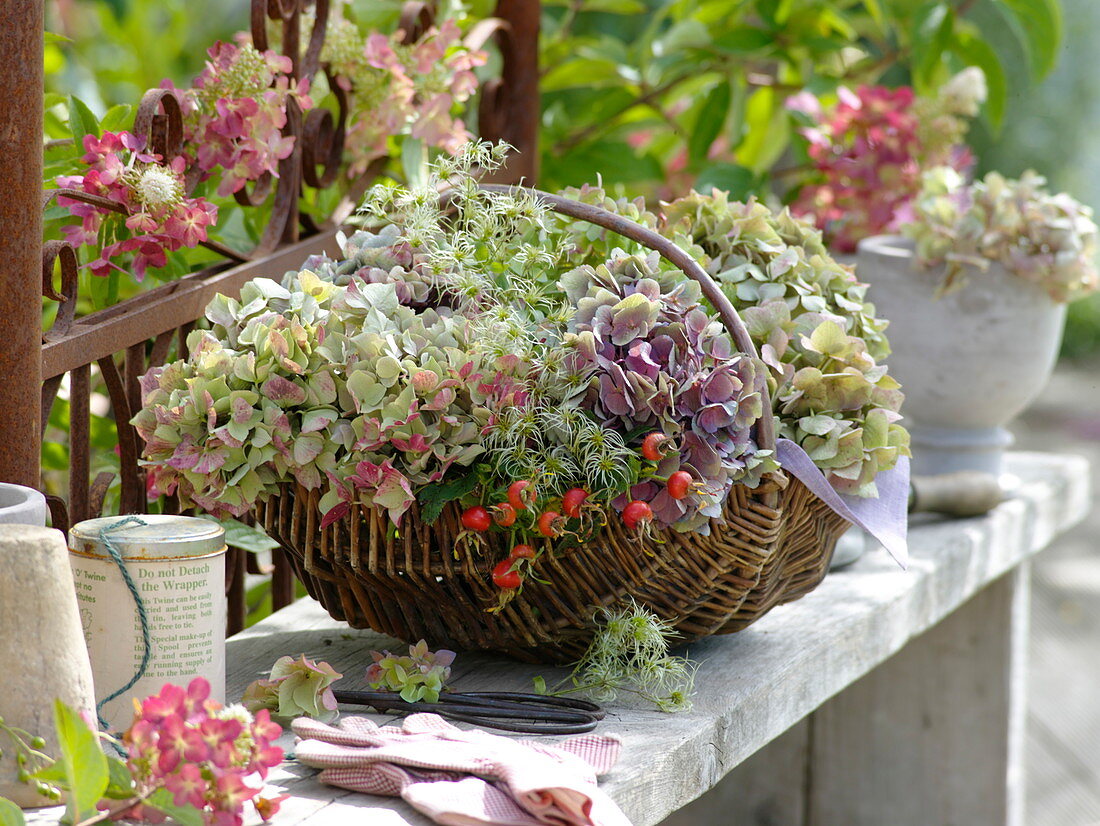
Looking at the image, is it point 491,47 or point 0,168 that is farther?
point 491,47

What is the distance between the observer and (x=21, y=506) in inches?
25.6

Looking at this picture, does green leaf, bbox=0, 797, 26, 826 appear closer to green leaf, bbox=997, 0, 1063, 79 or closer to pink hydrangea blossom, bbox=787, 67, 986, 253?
pink hydrangea blossom, bbox=787, 67, 986, 253

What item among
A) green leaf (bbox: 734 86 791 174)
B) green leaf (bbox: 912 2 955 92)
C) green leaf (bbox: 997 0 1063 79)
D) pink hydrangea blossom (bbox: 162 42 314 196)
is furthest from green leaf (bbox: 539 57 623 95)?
pink hydrangea blossom (bbox: 162 42 314 196)

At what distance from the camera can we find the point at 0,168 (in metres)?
0.78

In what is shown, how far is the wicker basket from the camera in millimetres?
→ 804

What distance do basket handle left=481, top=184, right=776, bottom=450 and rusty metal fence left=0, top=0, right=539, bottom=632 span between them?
Result: 1.02 ft

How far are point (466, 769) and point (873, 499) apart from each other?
0.38 metres

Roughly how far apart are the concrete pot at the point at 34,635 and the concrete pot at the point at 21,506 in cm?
3

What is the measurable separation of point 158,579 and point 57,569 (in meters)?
0.09

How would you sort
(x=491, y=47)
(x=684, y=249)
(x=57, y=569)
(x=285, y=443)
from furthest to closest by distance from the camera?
(x=491, y=47)
(x=684, y=249)
(x=285, y=443)
(x=57, y=569)

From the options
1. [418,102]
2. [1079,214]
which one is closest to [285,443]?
[418,102]

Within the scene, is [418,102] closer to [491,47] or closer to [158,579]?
[491,47]

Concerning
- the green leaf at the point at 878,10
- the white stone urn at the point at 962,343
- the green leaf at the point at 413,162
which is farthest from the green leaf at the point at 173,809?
the green leaf at the point at 878,10

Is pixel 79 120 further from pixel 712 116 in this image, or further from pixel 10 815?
pixel 712 116
